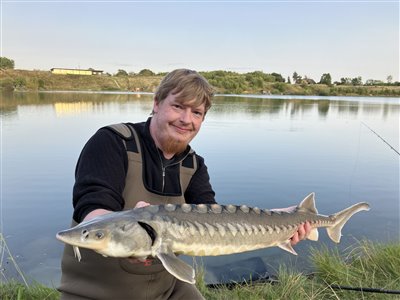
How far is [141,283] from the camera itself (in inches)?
112

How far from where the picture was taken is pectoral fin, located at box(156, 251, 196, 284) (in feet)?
6.67

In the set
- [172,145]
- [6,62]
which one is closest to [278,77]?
[6,62]

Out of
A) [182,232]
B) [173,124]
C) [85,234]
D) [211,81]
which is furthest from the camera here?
[211,81]

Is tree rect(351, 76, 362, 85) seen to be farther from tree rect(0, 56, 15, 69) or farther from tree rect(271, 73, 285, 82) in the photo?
tree rect(0, 56, 15, 69)

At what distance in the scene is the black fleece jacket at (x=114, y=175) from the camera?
97.6 inches

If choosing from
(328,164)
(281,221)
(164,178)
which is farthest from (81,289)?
(328,164)

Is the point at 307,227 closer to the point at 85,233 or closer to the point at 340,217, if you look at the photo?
the point at 340,217

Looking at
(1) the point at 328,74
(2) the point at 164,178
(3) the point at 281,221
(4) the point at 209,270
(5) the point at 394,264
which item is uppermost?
(1) the point at 328,74

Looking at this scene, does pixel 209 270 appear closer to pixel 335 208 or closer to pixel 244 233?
pixel 244 233

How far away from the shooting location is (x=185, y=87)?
294cm

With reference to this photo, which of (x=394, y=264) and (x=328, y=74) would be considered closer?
(x=394, y=264)

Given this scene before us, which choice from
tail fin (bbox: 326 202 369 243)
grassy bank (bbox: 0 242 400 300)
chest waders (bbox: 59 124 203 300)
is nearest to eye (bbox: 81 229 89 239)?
chest waders (bbox: 59 124 203 300)

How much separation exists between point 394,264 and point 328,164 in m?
8.14

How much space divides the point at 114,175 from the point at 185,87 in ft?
2.81
